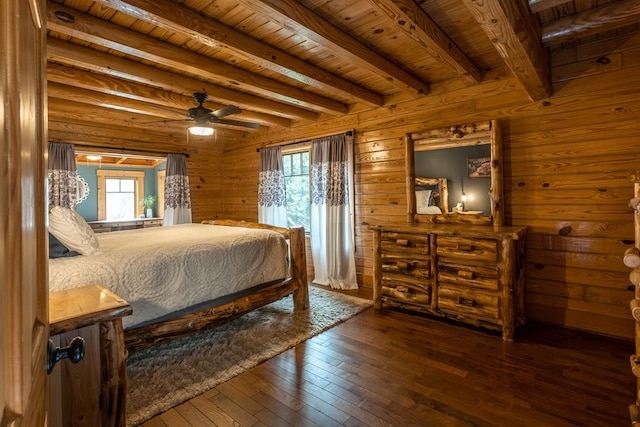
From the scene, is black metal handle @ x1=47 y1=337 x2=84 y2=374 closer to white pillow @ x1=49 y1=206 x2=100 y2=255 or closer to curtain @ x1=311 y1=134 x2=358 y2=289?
white pillow @ x1=49 y1=206 x2=100 y2=255

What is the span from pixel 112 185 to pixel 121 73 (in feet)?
17.7

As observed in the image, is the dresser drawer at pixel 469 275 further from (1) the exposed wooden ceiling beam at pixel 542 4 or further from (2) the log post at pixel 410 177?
(1) the exposed wooden ceiling beam at pixel 542 4

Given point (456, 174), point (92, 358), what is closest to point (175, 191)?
point (456, 174)

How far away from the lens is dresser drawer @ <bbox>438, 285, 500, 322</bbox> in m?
2.64

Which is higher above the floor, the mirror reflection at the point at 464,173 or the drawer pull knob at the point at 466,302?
the mirror reflection at the point at 464,173

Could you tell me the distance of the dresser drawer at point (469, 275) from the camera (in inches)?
104

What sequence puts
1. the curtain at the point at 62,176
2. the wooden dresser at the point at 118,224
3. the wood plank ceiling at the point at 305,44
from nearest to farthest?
1. the wood plank ceiling at the point at 305,44
2. the curtain at the point at 62,176
3. the wooden dresser at the point at 118,224

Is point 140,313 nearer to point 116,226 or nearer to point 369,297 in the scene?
point 369,297

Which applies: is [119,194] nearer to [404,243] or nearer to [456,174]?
[404,243]

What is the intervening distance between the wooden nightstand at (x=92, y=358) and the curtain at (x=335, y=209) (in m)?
2.94

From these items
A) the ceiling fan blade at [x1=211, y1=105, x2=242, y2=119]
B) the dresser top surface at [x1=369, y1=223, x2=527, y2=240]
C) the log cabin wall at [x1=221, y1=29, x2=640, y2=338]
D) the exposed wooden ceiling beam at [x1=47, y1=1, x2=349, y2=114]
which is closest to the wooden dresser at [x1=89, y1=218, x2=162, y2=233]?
the ceiling fan blade at [x1=211, y1=105, x2=242, y2=119]

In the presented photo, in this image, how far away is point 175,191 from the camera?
521cm

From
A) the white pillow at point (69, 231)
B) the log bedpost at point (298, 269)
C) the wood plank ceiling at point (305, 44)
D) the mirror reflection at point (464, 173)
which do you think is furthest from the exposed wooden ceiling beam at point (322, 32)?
the white pillow at point (69, 231)

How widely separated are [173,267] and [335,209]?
2.26 m
